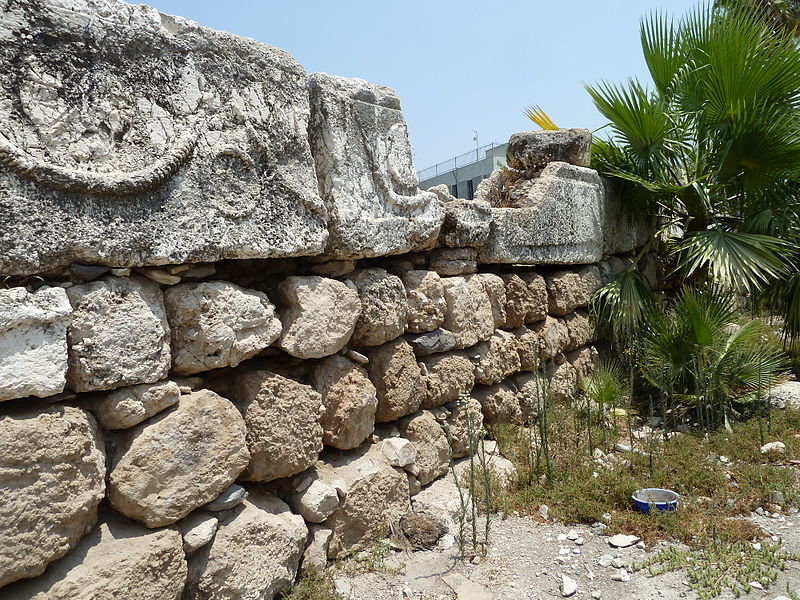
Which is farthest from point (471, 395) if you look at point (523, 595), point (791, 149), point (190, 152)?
point (791, 149)

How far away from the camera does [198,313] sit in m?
2.14

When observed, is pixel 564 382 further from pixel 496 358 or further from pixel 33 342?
pixel 33 342

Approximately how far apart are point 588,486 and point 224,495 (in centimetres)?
195

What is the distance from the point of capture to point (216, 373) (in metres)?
2.39

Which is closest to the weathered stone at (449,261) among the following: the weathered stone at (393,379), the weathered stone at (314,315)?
the weathered stone at (393,379)

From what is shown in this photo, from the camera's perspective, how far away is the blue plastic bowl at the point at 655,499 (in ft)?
10.0

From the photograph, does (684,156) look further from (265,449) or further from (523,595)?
(265,449)

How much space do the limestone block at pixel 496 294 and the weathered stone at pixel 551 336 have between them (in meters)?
0.47

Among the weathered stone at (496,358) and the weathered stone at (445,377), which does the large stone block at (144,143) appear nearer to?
the weathered stone at (445,377)

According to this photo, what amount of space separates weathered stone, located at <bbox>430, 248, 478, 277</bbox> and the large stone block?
3.73ft

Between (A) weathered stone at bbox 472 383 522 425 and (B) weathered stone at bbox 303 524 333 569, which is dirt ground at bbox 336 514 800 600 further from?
(A) weathered stone at bbox 472 383 522 425

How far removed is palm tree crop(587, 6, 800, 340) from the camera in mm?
4504

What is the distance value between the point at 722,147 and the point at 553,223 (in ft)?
5.45

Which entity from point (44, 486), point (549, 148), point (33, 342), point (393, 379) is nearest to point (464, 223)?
point (393, 379)
